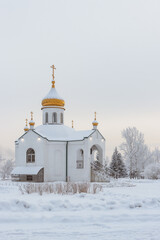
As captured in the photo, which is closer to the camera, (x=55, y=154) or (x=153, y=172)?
(x=55, y=154)

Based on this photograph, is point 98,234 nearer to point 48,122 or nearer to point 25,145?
point 25,145

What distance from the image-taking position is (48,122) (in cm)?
3166

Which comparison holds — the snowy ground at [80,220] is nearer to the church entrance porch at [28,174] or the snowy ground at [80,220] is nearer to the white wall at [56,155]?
the white wall at [56,155]

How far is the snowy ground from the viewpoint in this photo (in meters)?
6.52

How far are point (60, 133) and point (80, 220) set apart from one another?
2209 cm

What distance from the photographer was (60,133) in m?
29.8

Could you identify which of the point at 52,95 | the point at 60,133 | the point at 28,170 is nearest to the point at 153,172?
the point at 60,133

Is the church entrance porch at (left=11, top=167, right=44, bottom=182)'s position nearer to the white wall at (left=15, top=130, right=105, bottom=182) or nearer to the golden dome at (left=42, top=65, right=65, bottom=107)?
the white wall at (left=15, top=130, right=105, bottom=182)

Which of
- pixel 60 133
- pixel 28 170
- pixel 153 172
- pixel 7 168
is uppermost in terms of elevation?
pixel 60 133

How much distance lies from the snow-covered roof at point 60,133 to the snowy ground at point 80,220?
721 inches

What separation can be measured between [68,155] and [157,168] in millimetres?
12581

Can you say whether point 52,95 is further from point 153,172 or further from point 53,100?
point 153,172

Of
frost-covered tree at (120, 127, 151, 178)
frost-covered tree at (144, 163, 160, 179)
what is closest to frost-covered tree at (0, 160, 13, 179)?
frost-covered tree at (120, 127, 151, 178)

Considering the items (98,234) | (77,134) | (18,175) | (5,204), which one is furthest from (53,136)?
(98,234)
